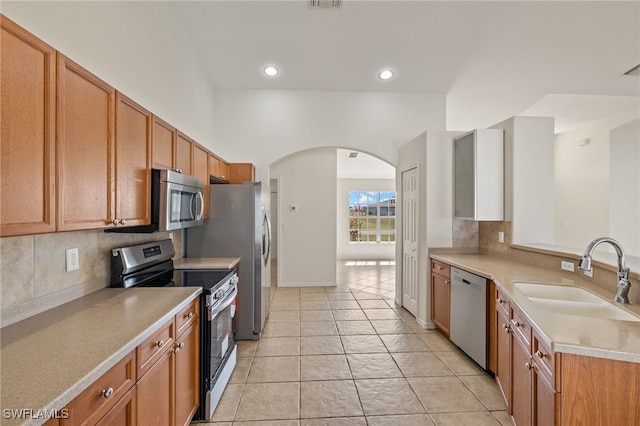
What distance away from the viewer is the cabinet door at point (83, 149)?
1.22m

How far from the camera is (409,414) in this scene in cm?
207

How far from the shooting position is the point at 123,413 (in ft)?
3.86

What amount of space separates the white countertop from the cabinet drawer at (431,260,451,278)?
7.31 ft

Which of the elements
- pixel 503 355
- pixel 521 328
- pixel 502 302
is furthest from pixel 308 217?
pixel 521 328

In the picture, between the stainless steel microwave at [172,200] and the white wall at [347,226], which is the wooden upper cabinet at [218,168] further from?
the white wall at [347,226]

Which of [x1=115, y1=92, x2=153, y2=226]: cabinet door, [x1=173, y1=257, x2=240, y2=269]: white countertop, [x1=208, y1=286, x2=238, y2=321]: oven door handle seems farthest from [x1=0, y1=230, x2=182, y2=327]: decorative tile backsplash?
[x1=173, y1=257, x2=240, y2=269]: white countertop

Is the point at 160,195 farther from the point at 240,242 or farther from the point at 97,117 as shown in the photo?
the point at 240,242

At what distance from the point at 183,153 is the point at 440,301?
120 inches

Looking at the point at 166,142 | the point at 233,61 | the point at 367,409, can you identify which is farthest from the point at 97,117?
the point at 233,61

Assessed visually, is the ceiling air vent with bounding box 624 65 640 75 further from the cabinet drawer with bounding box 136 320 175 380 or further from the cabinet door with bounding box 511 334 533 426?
the cabinet drawer with bounding box 136 320 175 380

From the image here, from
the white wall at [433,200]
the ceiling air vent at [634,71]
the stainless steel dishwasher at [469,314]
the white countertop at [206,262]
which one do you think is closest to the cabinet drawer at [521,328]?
the stainless steel dishwasher at [469,314]

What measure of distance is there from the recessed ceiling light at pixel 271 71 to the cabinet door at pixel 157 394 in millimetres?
3577

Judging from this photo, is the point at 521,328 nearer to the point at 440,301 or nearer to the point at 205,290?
the point at 440,301

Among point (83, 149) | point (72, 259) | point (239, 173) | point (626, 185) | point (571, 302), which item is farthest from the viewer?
point (239, 173)
